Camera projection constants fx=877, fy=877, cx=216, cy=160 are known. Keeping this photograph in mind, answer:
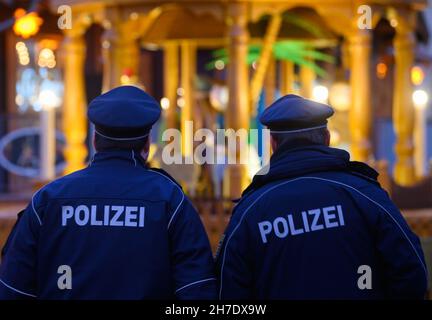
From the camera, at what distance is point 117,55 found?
9742 mm

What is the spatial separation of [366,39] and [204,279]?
6.48 m

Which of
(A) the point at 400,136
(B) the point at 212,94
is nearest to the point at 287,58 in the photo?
(B) the point at 212,94

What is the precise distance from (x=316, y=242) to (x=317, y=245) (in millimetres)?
12

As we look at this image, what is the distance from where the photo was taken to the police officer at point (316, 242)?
11.1 feet

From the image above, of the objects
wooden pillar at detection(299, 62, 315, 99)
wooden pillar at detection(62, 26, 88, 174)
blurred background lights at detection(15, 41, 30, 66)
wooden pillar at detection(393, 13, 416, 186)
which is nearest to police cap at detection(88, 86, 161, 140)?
wooden pillar at detection(62, 26, 88, 174)

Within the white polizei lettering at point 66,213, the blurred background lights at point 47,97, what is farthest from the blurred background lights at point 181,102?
the white polizei lettering at point 66,213

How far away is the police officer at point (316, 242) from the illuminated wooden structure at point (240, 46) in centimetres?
532

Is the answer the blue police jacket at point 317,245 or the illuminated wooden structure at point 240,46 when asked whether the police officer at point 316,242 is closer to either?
the blue police jacket at point 317,245

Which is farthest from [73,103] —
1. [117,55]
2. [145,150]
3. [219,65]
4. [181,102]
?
[145,150]

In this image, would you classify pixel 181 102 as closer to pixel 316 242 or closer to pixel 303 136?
pixel 303 136

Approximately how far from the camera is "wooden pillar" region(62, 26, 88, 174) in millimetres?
10305
